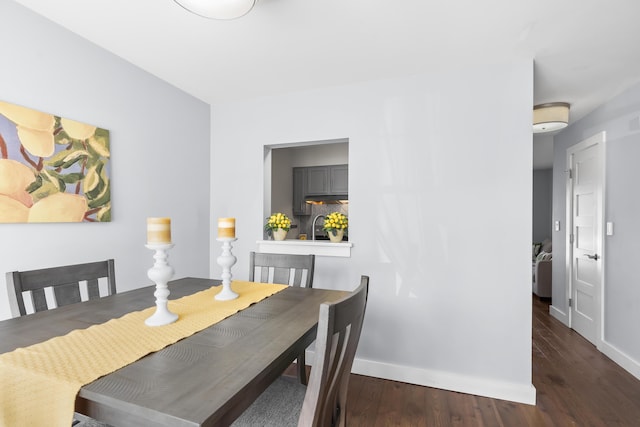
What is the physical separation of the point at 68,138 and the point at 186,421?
1.99m

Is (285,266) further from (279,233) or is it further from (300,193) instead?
(300,193)

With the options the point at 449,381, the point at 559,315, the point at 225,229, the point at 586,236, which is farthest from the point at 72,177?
the point at 559,315

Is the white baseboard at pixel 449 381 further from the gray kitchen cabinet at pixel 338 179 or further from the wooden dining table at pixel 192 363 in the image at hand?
the gray kitchen cabinet at pixel 338 179

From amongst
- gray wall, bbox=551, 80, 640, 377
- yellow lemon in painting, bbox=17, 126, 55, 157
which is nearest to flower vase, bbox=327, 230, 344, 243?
yellow lemon in painting, bbox=17, 126, 55, 157

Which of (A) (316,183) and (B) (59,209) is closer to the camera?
(B) (59,209)

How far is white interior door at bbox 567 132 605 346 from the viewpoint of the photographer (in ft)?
10.2

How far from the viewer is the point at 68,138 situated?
6.41ft

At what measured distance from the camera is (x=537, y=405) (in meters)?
2.16

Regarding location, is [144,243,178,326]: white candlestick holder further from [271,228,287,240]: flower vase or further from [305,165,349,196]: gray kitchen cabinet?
[305,165,349,196]: gray kitchen cabinet

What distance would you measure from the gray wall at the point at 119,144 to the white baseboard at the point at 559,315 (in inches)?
159

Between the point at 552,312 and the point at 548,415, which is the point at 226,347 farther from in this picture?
the point at 552,312

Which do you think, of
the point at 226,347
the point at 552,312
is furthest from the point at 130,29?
the point at 552,312

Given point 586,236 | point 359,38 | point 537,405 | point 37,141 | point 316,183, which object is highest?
point 359,38

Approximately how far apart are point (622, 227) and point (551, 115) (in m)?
1.18
